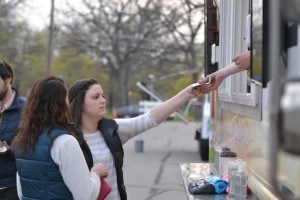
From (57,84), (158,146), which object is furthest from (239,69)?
(158,146)

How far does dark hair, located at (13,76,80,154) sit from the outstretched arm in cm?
85

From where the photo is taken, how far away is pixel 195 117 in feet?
132

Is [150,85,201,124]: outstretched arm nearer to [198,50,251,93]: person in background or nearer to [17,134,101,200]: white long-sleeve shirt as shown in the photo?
[198,50,251,93]: person in background

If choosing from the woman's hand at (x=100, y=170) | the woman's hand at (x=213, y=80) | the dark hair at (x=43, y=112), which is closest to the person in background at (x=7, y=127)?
the dark hair at (x=43, y=112)

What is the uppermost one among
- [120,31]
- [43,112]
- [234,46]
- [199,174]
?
[120,31]

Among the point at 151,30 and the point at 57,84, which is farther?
the point at 151,30

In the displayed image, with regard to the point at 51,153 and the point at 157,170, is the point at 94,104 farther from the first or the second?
the point at 157,170

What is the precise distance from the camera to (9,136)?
3389 millimetres

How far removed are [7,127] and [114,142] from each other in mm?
859

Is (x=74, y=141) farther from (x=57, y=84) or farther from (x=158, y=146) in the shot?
(x=158, y=146)

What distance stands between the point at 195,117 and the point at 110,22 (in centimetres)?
1056

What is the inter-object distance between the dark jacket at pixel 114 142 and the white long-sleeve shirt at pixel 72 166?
1.71 ft

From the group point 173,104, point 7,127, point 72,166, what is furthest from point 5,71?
point 72,166

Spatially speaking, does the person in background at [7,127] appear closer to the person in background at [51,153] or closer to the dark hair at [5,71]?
the dark hair at [5,71]
